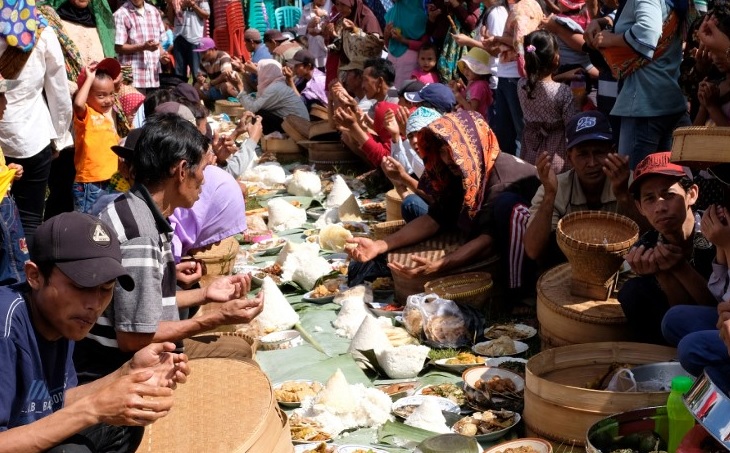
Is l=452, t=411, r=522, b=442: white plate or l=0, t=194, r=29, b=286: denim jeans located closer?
l=452, t=411, r=522, b=442: white plate

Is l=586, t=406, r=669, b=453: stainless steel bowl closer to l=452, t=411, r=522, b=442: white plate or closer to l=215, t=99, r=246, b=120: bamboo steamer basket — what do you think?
l=452, t=411, r=522, b=442: white plate

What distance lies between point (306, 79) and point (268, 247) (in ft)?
16.7

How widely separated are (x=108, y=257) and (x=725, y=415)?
1.86 meters

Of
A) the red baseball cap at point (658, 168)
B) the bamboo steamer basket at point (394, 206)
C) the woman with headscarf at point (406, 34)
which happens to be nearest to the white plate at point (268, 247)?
the bamboo steamer basket at point (394, 206)

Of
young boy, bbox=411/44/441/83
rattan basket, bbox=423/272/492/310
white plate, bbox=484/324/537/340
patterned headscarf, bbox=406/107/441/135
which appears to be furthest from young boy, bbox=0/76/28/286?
young boy, bbox=411/44/441/83

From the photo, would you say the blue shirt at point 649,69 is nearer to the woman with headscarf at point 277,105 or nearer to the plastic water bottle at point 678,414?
the plastic water bottle at point 678,414

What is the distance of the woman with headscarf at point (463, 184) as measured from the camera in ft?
16.7

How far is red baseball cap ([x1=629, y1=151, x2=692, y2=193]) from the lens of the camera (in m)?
3.73

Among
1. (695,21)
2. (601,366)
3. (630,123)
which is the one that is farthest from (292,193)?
(601,366)

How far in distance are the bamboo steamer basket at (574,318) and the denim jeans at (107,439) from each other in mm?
1979

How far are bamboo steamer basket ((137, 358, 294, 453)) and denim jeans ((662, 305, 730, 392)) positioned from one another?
1428mm

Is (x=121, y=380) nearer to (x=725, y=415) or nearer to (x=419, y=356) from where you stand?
(x=725, y=415)

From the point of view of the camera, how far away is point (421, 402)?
394 cm

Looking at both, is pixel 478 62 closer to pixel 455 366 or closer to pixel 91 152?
pixel 91 152
